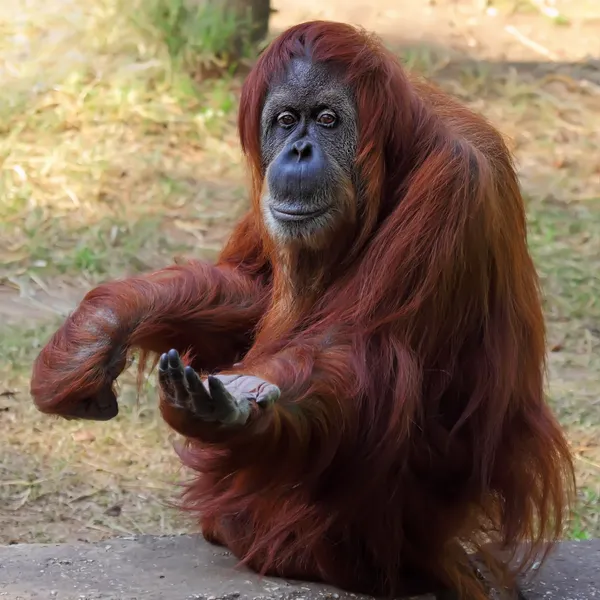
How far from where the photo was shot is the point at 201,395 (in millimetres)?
2146

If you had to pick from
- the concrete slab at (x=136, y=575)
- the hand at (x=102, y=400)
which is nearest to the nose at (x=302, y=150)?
the hand at (x=102, y=400)

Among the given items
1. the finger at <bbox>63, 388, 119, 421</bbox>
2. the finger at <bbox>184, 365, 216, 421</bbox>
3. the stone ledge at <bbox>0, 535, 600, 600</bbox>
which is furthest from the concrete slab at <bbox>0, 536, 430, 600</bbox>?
the finger at <bbox>184, 365, 216, 421</bbox>

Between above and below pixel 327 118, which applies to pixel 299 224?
below

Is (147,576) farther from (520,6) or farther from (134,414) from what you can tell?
(520,6)

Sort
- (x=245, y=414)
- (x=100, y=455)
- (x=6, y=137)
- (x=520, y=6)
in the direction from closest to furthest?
(x=245, y=414) < (x=100, y=455) < (x=6, y=137) < (x=520, y=6)

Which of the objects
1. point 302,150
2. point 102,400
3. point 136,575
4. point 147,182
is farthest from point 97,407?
point 147,182

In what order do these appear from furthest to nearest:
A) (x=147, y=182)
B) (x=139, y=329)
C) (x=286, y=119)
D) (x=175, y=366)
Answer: (x=147, y=182), (x=139, y=329), (x=286, y=119), (x=175, y=366)

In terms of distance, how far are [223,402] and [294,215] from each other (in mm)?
775

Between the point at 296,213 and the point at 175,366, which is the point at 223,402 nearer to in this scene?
the point at 175,366

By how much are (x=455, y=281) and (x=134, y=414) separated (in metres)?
2.41

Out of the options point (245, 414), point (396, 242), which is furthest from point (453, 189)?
point (245, 414)

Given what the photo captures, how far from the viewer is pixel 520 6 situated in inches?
346

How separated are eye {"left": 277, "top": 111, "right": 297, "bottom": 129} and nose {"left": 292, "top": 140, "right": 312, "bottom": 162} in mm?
117

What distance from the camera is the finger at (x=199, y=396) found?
6.98 feet
